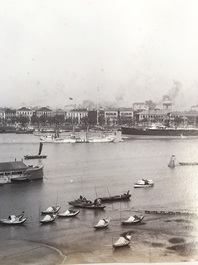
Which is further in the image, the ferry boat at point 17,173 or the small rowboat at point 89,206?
the ferry boat at point 17,173

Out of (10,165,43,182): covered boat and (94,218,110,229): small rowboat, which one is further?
(10,165,43,182): covered boat

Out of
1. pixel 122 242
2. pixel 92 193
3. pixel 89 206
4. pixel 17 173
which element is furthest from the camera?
pixel 17 173

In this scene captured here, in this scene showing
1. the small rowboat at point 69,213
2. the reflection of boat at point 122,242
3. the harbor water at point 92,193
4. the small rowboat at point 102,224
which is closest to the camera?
the reflection of boat at point 122,242

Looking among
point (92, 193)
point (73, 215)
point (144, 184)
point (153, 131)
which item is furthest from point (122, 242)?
point (153, 131)

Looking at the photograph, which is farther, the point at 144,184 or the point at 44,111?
the point at 44,111

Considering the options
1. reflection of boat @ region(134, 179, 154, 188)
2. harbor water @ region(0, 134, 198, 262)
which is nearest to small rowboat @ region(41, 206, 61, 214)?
harbor water @ region(0, 134, 198, 262)

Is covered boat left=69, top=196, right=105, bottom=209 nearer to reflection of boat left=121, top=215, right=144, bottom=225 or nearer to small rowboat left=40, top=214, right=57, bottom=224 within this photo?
small rowboat left=40, top=214, right=57, bottom=224

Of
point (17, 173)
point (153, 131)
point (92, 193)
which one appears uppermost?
point (153, 131)

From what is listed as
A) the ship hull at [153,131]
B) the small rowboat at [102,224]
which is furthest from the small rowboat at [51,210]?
the ship hull at [153,131]

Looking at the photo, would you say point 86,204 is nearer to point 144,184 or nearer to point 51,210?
point 51,210

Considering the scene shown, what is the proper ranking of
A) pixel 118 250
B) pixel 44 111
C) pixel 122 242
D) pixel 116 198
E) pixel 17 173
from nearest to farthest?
pixel 118 250 < pixel 122 242 < pixel 116 198 < pixel 17 173 < pixel 44 111

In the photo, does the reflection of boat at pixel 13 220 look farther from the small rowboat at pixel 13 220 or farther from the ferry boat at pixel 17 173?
the ferry boat at pixel 17 173

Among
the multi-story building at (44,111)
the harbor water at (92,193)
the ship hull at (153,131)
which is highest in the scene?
the multi-story building at (44,111)

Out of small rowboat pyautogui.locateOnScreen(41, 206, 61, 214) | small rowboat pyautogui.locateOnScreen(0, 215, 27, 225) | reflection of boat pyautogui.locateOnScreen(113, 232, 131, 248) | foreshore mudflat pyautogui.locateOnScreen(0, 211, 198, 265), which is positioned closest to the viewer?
foreshore mudflat pyautogui.locateOnScreen(0, 211, 198, 265)
